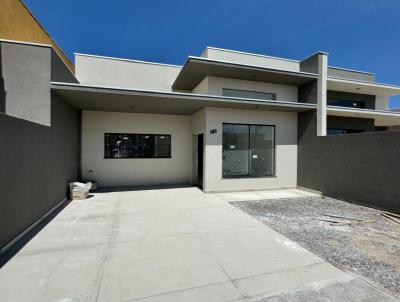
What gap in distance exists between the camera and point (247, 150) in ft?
28.3

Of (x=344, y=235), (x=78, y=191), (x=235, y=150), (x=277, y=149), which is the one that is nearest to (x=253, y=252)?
(x=344, y=235)

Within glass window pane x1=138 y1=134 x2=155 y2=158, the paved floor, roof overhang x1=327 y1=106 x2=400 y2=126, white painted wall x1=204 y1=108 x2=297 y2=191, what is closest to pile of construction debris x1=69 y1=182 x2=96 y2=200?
the paved floor

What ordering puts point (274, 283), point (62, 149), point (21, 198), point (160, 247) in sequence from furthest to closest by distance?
point (62, 149) → point (21, 198) → point (160, 247) → point (274, 283)

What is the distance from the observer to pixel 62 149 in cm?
625

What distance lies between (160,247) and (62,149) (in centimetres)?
486

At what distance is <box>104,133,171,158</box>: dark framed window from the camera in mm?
8812

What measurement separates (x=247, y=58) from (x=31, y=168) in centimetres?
924

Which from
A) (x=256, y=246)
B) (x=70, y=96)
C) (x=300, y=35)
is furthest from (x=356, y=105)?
(x=70, y=96)

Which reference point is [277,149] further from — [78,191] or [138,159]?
[78,191]

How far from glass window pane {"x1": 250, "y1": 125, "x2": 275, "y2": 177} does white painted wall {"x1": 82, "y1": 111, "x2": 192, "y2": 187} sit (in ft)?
9.85

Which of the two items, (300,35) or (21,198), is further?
(300,35)

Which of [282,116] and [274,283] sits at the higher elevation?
Answer: [282,116]

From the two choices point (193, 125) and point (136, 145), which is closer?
point (136, 145)

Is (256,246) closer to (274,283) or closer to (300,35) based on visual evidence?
(274,283)
